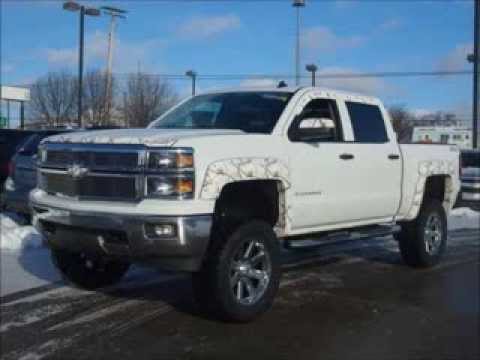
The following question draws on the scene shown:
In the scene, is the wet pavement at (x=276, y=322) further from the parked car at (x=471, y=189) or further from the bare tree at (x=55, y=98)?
the bare tree at (x=55, y=98)

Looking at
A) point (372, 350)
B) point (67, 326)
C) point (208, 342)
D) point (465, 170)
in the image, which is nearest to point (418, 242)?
point (372, 350)

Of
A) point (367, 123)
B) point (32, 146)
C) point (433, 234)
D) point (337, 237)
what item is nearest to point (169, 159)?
point (337, 237)

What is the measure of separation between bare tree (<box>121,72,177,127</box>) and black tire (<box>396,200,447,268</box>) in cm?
3133

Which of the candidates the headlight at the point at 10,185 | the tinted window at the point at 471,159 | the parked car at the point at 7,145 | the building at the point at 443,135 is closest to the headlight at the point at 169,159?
the headlight at the point at 10,185

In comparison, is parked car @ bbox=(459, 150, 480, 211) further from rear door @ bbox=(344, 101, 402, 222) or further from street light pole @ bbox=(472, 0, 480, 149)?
rear door @ bbox=(344, 101, 402, 222)

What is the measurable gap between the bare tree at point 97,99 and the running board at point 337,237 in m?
30.8

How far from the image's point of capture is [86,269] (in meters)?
6.74

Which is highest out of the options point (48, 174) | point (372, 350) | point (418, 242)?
point (48, 174)

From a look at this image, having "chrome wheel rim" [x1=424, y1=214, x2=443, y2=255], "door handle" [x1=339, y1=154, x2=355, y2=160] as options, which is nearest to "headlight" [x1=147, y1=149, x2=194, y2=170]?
"door handle" [x1=339, y1=154, x2=355, y2=160]

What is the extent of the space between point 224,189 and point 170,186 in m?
0.62

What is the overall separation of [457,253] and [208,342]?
19.2 ft

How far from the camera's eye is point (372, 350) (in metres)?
5.11

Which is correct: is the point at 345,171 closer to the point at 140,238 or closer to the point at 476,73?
the point at 140,238

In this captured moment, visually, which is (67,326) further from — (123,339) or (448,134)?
(448,134)
